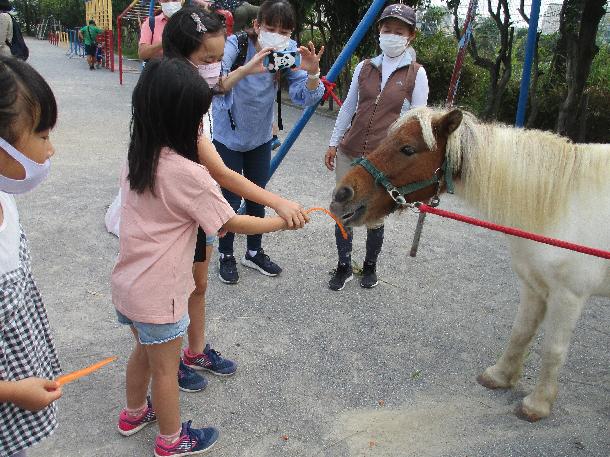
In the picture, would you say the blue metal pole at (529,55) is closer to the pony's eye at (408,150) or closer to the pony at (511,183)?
the pony at (511,183)

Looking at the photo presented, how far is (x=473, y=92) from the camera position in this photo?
10.3m

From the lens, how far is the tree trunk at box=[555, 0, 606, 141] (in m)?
6.58

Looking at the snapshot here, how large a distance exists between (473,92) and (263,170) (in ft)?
26.8

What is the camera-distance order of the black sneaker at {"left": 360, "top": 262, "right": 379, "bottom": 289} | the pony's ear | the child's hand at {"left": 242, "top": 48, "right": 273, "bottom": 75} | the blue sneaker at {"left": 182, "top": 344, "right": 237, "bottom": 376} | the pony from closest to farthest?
the pony's ear → the pony → the blue sneaker at {"left": 182, "top": 344, "right": 237, "bottom": 376} → the child's hand at {"left": 242, "top": 48, "right": 273, "bottom": 75} → the black sneaker at {"left": 360, "top": 262, "right": 379, "bottom": 289}

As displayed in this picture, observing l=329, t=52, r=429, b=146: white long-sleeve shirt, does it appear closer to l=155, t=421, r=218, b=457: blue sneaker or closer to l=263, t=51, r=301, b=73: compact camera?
l=263, t=51, r=301, b=73: compact camera

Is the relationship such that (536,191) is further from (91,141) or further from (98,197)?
(91,141)

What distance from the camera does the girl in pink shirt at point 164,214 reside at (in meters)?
1.56

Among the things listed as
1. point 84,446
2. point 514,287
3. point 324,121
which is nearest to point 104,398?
point 84,446

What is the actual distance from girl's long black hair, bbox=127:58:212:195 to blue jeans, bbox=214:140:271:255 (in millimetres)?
1659

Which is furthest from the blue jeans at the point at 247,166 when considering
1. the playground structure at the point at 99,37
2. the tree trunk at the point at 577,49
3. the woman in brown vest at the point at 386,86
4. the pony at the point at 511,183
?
the playground structure at the point at 99,37

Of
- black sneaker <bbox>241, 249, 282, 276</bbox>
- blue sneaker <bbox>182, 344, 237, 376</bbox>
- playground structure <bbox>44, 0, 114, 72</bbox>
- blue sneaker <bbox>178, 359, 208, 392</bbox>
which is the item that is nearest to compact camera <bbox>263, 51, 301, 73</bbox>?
black sneaker <bbox>241, 249, 282, 276</bbox>

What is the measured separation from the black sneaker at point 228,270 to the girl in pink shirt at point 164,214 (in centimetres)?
162

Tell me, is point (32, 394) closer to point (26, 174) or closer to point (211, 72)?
point (26, 174)

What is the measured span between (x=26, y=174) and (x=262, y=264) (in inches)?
102
